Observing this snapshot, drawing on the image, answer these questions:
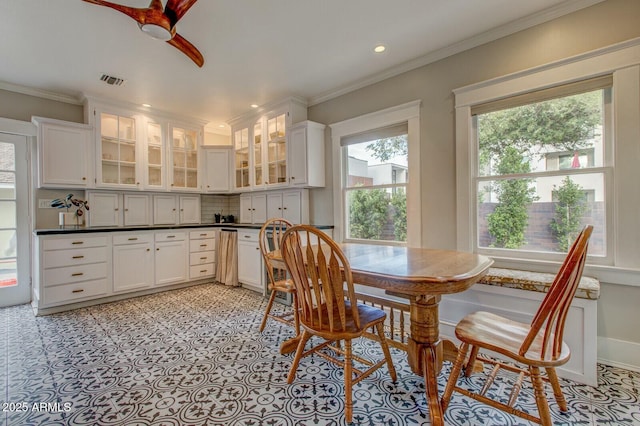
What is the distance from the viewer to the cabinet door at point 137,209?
415cm

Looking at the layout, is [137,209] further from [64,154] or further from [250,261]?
[250,261]

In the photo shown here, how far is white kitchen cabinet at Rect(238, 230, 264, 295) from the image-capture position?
153 inches

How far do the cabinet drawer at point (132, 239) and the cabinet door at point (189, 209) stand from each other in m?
0.78

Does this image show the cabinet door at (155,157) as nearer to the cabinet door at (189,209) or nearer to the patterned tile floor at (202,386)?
the cabinet door at (189,209)

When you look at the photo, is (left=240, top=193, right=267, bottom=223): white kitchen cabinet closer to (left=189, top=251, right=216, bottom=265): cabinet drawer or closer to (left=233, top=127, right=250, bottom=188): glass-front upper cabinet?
(left=233, top=127, right=250, bottom=188): glass-front upper cabinet

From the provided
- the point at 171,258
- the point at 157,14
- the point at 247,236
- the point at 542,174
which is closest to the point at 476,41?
the point at 542,174

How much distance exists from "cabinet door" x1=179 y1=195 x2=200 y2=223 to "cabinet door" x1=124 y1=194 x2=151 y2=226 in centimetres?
47

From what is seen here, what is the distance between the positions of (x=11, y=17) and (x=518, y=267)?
4427 millimetres

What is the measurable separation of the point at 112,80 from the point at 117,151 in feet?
3.35

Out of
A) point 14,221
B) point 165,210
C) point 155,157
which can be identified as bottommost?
point 14,221

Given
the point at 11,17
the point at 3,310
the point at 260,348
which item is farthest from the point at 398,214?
the point at 3,310

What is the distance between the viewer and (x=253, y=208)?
4641mm

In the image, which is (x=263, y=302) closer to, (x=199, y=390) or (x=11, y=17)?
(x=199, y=390)

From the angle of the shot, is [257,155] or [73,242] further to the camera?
[257,155]
